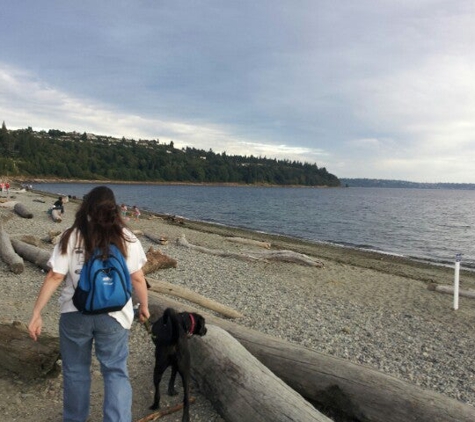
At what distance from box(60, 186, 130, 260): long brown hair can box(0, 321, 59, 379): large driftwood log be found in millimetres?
1873

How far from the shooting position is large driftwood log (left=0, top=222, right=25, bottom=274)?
926 centimetres

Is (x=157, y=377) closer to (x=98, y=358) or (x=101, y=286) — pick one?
(x=98, y=358)

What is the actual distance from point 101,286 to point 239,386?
6.08 ft

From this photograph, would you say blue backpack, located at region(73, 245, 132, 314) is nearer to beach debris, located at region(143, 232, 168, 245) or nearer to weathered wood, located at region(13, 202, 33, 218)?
beach debris, located at region(143, 232, 168, 245)

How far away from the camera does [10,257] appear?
9.62 metres

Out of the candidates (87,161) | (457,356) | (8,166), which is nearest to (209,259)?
(457,356)

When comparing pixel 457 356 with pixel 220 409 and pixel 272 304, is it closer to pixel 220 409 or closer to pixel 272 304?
pixel 272 304

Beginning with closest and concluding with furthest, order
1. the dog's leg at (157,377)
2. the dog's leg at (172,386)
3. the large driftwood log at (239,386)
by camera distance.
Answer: the large driftwood log at (239,386), the dog's leg at (157,377), the dog's leg at (172,386)

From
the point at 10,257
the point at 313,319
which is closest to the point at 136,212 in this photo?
the point at 10,257

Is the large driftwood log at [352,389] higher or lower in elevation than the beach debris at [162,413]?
higher

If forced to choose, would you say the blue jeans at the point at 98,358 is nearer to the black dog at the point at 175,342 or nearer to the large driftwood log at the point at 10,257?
the black dog at the point at 175,342

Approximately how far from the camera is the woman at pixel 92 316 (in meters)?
3.31

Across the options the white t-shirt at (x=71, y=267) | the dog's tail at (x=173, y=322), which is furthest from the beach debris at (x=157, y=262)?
the white t-shirt at (x=71, y=267)

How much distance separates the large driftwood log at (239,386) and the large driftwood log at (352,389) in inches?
21.1
